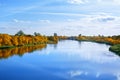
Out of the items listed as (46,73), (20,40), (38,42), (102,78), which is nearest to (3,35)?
(20,40)

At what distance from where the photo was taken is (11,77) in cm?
2538

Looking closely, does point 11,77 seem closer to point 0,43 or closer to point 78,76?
point 78,76

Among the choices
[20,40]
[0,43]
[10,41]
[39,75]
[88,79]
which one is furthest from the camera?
[20,40]

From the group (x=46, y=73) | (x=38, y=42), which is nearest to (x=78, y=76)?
(x=46, y=73)

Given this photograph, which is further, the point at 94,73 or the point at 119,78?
the point at 94,73

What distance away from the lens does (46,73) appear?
90.5 feet

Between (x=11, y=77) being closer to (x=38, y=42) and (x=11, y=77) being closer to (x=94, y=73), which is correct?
(x=94, y=73)

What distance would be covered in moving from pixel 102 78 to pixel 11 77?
29.0 ft

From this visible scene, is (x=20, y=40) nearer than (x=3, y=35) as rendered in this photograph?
No

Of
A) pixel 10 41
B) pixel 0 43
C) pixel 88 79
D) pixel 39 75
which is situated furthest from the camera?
pixel 10 41

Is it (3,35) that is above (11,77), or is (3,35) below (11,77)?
above

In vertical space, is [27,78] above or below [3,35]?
below

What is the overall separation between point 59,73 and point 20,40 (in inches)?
1767

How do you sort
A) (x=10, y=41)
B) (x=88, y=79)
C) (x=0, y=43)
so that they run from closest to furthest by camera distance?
1. (x=88, y=79)
2. (x=0, y=43)
3. (x=10, y=41)
